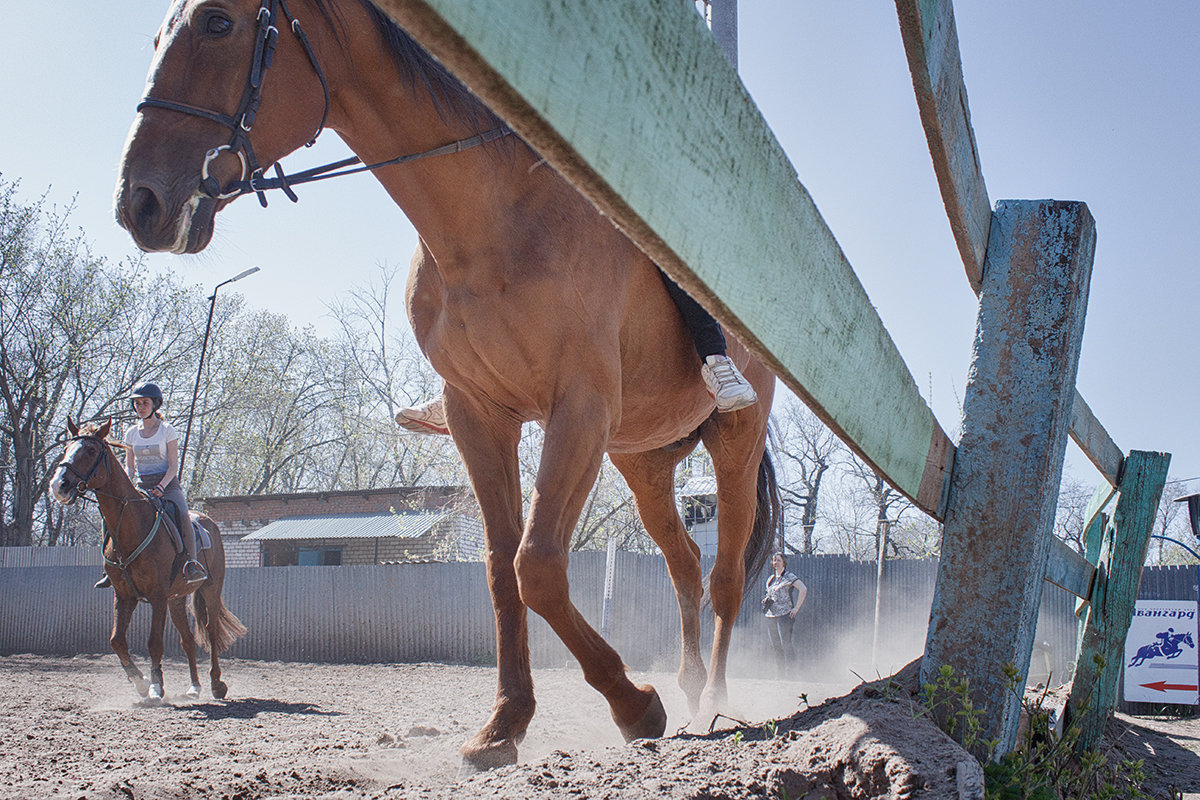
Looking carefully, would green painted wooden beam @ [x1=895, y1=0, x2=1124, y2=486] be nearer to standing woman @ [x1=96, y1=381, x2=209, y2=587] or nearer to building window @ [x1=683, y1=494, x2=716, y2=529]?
standing woman @ [x1=96, y1=381, x2=209, y2=587]

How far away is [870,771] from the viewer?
1.43 m

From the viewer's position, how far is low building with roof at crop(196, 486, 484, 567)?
1061 inches

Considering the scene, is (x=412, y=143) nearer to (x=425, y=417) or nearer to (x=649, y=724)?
(x=425, y=417)

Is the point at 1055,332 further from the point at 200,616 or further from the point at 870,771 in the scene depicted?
the point at 200,616

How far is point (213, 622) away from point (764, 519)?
254 inches

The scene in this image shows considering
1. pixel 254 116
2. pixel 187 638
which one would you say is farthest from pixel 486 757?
pixel 187 638

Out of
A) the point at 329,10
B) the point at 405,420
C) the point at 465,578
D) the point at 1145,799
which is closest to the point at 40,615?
the point at 465,578

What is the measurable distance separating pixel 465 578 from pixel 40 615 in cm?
974

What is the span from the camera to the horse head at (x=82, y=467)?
7.62 meters

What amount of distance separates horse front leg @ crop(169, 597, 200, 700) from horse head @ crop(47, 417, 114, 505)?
1.59 m

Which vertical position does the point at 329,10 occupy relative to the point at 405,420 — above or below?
above

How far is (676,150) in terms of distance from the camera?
79cm

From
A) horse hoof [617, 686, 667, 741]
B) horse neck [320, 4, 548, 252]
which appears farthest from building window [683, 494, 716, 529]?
horse neck [320, 4, 548, 252]

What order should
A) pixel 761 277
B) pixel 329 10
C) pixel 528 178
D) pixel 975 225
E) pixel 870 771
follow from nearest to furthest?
pixel 761 277 → pixel 870 771 → pixel 975 225 → pixel 329 10 → pixel 528 178
